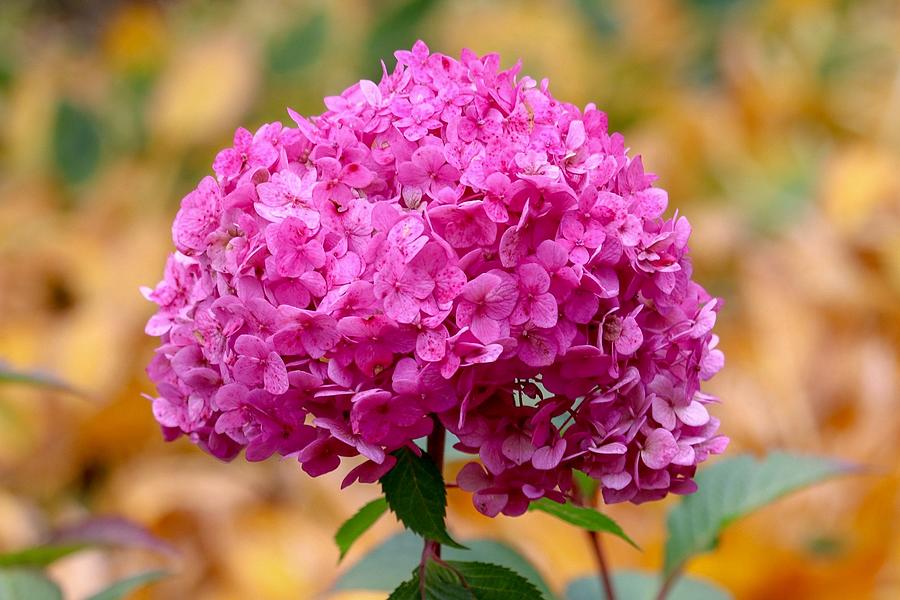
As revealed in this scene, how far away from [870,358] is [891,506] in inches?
17.4

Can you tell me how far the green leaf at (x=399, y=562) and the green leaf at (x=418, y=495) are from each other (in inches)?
Answer: 7.4

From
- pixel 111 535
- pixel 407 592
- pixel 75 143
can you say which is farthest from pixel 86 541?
pixel 75 143

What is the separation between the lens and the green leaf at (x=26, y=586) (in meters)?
0.72

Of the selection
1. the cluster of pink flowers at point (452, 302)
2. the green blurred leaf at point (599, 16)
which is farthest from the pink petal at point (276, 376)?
the green blurred leaf at point (599, 16)

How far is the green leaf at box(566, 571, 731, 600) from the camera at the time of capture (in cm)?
80

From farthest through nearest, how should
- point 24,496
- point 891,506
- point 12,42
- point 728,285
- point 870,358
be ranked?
point 12,42
point 728,285
point 870,358
point 24,496
point 891,506

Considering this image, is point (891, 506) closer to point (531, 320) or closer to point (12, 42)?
point (531, 320)

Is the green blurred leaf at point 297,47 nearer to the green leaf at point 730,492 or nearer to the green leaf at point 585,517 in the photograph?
the green leaf at point 730,492

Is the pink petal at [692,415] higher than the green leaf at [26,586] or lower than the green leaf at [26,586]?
higher

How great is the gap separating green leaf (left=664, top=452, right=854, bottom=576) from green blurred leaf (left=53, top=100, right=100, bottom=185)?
70.5 inches

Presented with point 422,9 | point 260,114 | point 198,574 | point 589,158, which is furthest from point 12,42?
point 589,158

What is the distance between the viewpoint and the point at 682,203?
2.37m

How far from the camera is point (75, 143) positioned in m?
2.22

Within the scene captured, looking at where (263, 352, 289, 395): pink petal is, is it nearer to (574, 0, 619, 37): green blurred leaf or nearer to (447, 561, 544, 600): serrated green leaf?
(447, 561, 544, 600): serrated green leaf
